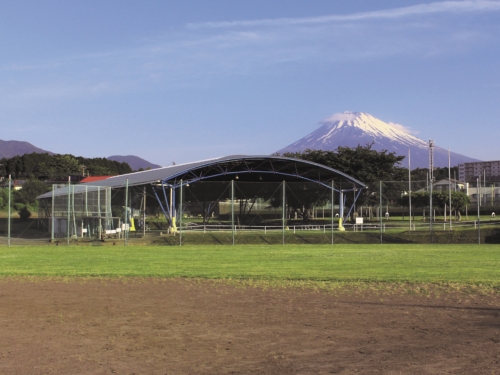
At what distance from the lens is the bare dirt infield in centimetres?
599

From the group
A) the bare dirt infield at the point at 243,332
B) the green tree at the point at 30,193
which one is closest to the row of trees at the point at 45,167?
the green tree at the point at 30,193

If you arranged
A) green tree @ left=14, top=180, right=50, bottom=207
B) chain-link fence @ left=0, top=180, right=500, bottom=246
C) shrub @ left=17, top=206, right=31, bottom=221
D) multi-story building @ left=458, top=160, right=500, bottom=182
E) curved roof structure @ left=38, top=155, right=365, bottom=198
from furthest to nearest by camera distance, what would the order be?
multi-story building @ left=458, top=160, right=500, bottom=182
green tree @ left=14, top=180, right=50, bottom=207
curved roof structure @ left=38, top=155, right=365, bottom=198
shrub @ left=17, top=206, right=31, bottom=221
chain-link fence @ left=0, top=180, right=500, bottom=246

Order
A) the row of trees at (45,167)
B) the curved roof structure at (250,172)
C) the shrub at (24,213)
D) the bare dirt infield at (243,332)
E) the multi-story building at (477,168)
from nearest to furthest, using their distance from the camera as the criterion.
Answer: the bare dirt infield at (243,332), the shrub at (24,213), the curved roof structure at (250,172), the row of trees at (45,167), the multi-story building at (477,168)

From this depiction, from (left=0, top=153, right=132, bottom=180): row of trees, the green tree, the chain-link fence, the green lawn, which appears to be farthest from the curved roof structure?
(left=0, top=153, right=132, bottom=180): row of trees

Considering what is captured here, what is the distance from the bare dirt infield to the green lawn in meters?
2.45

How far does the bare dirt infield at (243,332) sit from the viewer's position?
5.99m

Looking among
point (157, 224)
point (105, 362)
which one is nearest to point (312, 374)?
point (105, 362)

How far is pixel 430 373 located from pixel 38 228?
102 feet

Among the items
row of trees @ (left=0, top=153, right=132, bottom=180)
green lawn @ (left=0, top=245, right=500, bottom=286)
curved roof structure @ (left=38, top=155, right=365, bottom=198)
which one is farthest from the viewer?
row of trees @ (left=0, top=153, right=132, bottom=180)

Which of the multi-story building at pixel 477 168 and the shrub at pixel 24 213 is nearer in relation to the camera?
the shrub at pixel 24 213

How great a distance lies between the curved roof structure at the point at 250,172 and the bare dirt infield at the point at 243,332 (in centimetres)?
2547

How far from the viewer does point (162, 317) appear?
8.78 meters

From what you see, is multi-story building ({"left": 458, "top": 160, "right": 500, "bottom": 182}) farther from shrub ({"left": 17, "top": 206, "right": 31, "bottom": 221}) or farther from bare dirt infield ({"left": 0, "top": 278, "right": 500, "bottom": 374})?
bare dirt infield ({"left": 0, "top": 278, "right": 500, "bottom": 374})

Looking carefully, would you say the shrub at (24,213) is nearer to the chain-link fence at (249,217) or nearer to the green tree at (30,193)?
the chain-link fence at (249,217)
